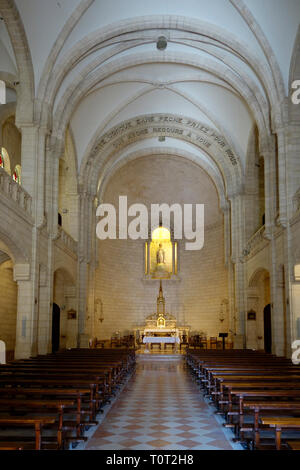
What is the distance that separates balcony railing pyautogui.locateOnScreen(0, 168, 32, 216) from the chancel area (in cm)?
10

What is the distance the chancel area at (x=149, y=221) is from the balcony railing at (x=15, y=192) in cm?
10

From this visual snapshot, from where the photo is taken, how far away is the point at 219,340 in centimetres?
2955

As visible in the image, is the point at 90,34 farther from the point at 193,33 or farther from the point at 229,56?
the point at 229,56

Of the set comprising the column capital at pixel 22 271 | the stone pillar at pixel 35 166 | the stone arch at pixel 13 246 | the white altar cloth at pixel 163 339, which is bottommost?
the white altar cloth at pixel 163 339

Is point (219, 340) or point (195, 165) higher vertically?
point (195, 165)

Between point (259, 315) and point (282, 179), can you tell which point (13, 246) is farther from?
point (259, 315)

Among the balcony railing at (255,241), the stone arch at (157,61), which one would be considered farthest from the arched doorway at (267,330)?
the stone arch at (157,61)

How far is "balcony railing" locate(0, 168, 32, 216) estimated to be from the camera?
13.9 meters

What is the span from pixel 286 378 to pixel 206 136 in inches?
805

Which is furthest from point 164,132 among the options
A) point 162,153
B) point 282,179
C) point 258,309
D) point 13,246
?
point 13,246

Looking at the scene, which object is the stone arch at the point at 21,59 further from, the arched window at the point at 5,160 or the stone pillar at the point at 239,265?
the stone pillar at the point at 239,265

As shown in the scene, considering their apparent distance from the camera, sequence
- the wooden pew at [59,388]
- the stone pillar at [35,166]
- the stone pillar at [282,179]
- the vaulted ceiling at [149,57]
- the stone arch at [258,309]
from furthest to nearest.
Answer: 1. the stone arch at [258,309]
2. the stone pillar at [35,166]
3. the vaulted ceiling at [149,57]
4. the stone pillar at [282,179]
5. the wooden pew at [59,388]

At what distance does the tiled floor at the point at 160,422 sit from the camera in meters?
7.88
